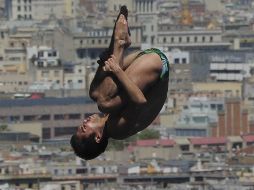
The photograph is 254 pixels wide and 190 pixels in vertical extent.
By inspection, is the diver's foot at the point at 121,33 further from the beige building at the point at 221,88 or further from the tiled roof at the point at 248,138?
the beige building at the point at 221,88

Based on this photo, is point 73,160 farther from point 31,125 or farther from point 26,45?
point 26,45

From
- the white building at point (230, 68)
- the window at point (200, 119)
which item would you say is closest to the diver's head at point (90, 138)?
the window at point (200, 119)

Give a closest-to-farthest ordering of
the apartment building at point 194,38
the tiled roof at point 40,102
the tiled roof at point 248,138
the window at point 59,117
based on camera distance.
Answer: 1. the tiled roof at point 248,138
2. the window at point 59,117
3. the tiled roof at point 40,102
4. the apartment building at point 194,38

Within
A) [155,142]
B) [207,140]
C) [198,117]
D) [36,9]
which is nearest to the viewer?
[155,142]

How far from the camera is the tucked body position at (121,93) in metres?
7.35

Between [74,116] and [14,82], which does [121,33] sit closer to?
[74,116]

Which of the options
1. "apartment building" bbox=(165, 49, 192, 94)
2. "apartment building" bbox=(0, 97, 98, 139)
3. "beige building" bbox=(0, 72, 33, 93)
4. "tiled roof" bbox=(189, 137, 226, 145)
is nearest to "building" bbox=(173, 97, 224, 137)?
"tiled roof" bbox=(189, 137, 226, 145)

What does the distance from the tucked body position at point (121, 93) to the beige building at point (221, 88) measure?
62.3m

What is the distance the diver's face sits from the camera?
7.46 meters

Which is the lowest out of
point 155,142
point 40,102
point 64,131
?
point 64,131

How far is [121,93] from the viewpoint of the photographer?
7.36 meters

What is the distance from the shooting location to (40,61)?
78.0 meters

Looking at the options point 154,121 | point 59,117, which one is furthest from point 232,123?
point 59,117

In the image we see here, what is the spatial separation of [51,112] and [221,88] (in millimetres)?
12338
